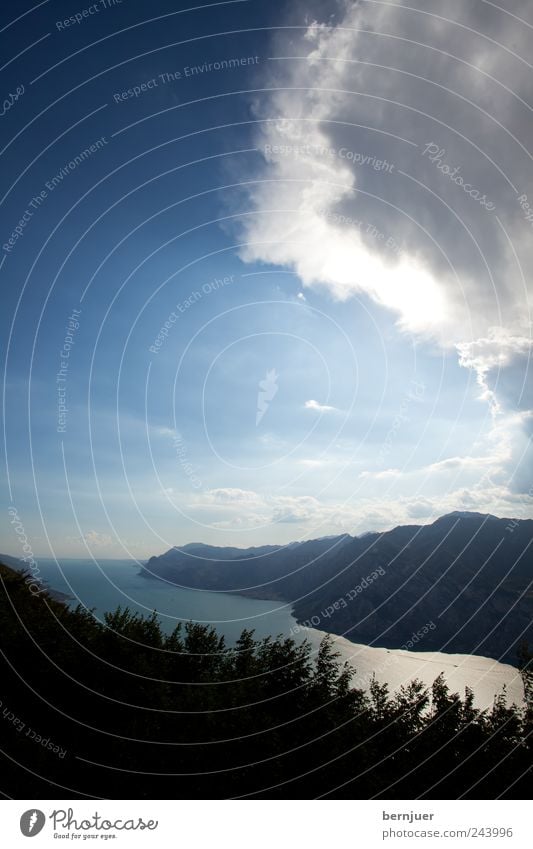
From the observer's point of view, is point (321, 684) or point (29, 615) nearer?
point (321, 684)

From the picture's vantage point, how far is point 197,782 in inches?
971

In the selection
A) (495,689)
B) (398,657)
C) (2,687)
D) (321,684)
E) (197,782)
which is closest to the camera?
(197,782)

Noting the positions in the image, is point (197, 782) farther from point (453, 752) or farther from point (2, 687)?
point (453, 752)
